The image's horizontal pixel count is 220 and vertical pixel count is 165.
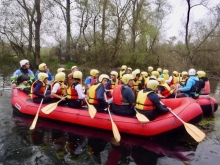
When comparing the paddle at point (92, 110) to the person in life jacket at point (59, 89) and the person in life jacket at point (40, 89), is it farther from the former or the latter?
the person in life jacket at point (40, 89)

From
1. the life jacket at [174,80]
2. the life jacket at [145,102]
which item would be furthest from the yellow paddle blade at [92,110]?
the life jacket at [174,80]

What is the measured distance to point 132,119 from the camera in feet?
18.0

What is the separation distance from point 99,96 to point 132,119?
0.96 metres

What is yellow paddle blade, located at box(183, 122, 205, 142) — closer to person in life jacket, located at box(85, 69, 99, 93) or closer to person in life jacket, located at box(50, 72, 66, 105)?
person in life jacket, located at box(50, 72, 66, 105)

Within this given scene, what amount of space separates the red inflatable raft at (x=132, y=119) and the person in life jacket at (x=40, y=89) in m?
0.17

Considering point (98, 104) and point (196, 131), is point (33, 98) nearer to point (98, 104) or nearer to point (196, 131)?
point (98, 104)

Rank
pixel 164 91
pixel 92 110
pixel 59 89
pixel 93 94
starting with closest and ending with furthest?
pixel 92 110, pixel 93 94, pixel 59 89, pixel 164 91

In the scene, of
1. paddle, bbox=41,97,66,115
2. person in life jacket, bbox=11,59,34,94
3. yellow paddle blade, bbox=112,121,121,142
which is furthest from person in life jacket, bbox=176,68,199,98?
person in life jacket, bbox=11,59,34,94

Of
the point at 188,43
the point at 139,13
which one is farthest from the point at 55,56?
the point at 188,43

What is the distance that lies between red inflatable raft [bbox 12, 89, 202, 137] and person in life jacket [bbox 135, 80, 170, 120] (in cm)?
16

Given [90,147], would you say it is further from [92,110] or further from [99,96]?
[99,96]

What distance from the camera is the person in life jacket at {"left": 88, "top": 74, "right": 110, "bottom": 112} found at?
5855 mm

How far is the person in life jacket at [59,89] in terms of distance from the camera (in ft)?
20.9

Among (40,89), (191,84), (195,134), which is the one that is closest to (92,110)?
(40,89)
